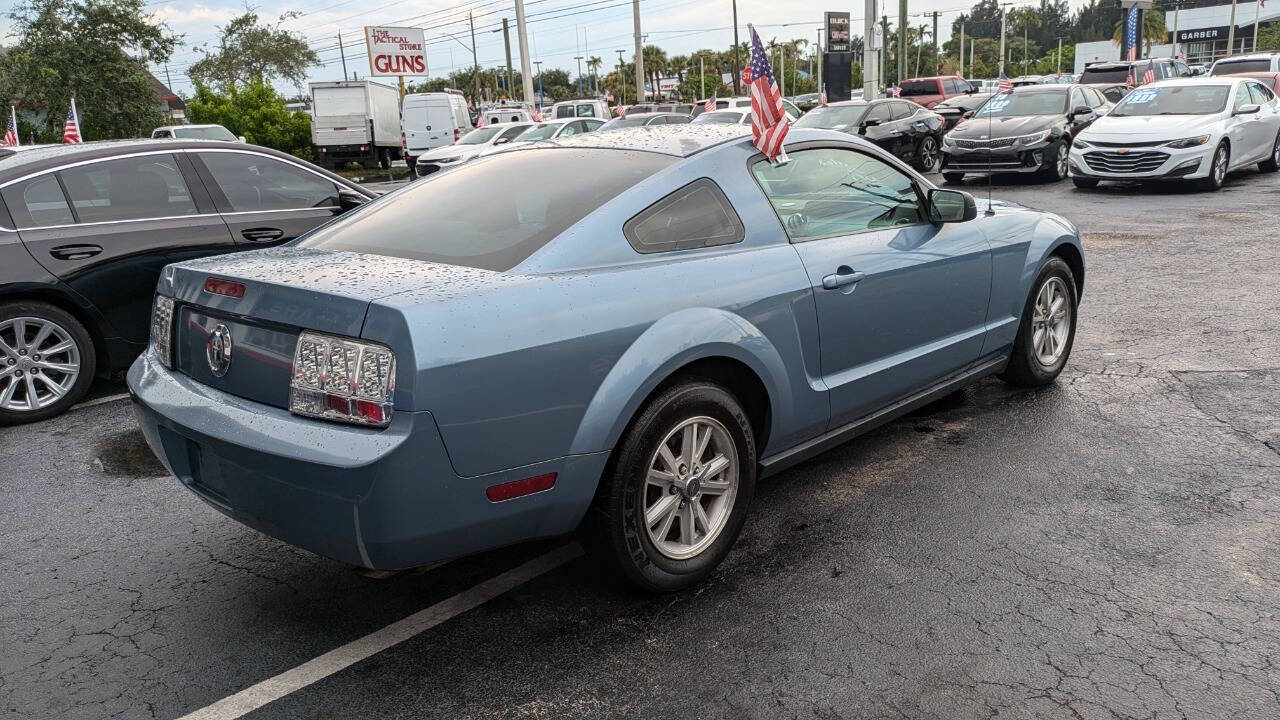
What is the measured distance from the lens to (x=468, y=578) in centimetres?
363

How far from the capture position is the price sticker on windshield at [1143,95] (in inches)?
605

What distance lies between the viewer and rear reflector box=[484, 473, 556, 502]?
112 inches

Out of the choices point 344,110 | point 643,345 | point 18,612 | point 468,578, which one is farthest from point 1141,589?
point 344,110

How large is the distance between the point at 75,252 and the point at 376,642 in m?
3.88

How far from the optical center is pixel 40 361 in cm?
582

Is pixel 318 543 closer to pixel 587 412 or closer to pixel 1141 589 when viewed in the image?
pixel 587 412

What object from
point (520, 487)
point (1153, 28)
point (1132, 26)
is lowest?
point (520, 487)

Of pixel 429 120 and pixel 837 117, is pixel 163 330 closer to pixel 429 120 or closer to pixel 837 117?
pixel 837 117

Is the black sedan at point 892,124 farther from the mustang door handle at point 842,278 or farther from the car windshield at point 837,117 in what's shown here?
the mustang door handle at point 842,278

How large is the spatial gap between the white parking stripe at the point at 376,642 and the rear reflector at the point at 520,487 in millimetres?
690

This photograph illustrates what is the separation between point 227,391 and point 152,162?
3.78 m

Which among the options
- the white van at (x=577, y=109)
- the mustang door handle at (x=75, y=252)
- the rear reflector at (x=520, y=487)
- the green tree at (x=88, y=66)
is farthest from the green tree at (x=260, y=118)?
the rear reflector at (x=520, y=487)

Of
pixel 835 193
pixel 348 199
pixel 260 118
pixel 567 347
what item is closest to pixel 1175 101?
pixel 348 199

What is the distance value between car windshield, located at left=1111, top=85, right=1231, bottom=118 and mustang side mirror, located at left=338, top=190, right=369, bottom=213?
12472mm
